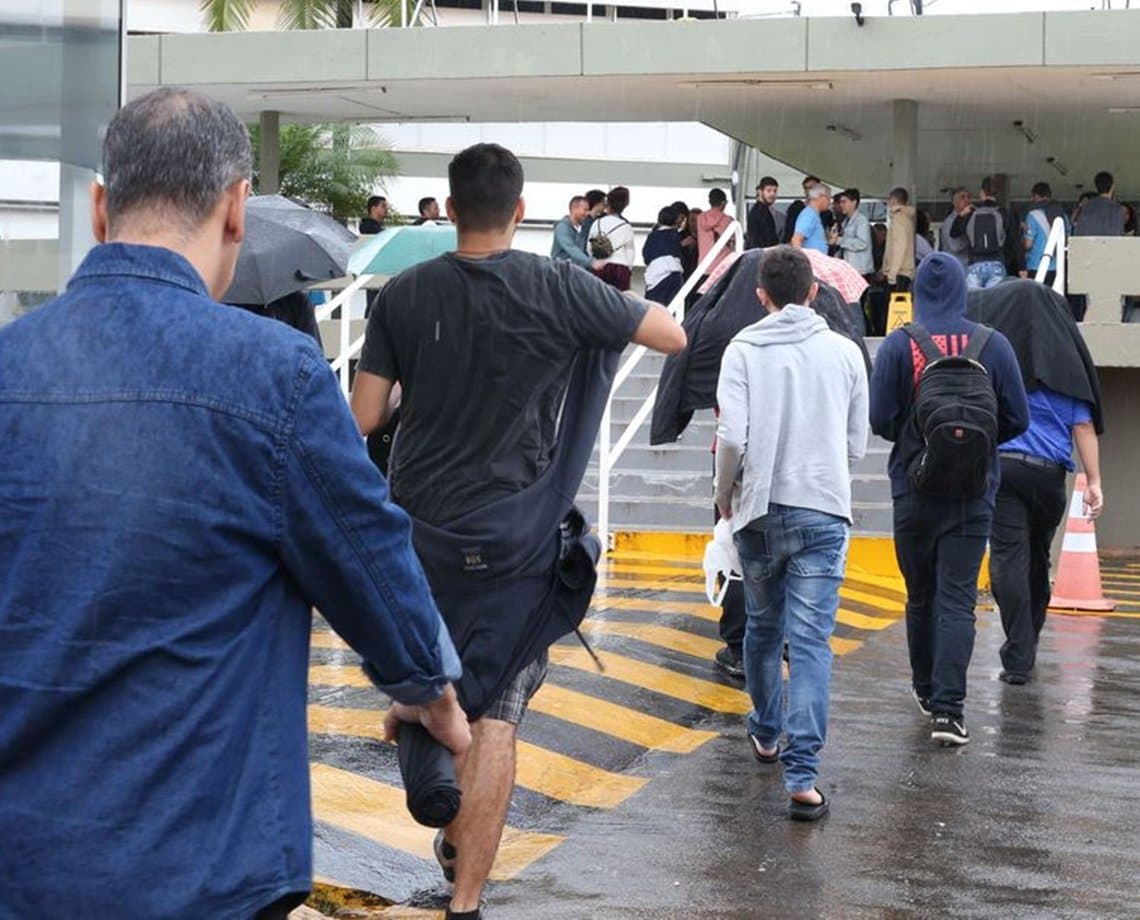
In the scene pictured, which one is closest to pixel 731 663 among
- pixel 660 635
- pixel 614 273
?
pixel 660 635

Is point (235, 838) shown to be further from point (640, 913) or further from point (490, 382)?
point (640, 913)

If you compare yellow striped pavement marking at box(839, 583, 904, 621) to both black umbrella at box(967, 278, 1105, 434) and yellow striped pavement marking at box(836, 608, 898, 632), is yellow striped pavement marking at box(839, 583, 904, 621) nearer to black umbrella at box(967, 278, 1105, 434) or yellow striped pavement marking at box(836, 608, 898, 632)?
yellow striped pavement marking at box(836, 608, 898, 632)

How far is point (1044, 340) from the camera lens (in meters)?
9.08

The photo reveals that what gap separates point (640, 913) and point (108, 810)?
3.36m

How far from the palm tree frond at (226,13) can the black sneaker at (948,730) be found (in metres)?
32.7

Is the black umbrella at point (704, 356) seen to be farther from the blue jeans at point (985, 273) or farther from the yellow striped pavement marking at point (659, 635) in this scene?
the blue jeans at point (985, 273)

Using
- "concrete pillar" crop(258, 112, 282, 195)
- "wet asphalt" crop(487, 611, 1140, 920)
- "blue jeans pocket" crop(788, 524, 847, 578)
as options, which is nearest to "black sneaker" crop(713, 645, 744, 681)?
"wet asphalt" crop(487, 611, 1140, 920)

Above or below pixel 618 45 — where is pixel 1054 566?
below

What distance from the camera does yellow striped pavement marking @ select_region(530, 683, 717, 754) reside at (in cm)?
793

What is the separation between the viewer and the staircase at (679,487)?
47.6ft

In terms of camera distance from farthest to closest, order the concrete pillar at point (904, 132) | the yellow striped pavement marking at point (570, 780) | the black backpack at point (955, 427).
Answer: the concrete pillar at point (904, 132) < the black backpack at point (955, 427) < the yellow striped pavement marking at point (570, 780)

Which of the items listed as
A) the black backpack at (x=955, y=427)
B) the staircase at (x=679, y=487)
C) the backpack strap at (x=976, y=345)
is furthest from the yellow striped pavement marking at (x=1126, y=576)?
the black backpack at (x=955, y=427)

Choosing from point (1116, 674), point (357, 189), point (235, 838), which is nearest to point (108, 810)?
point (235, 838)

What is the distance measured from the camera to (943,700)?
26.0 feet
